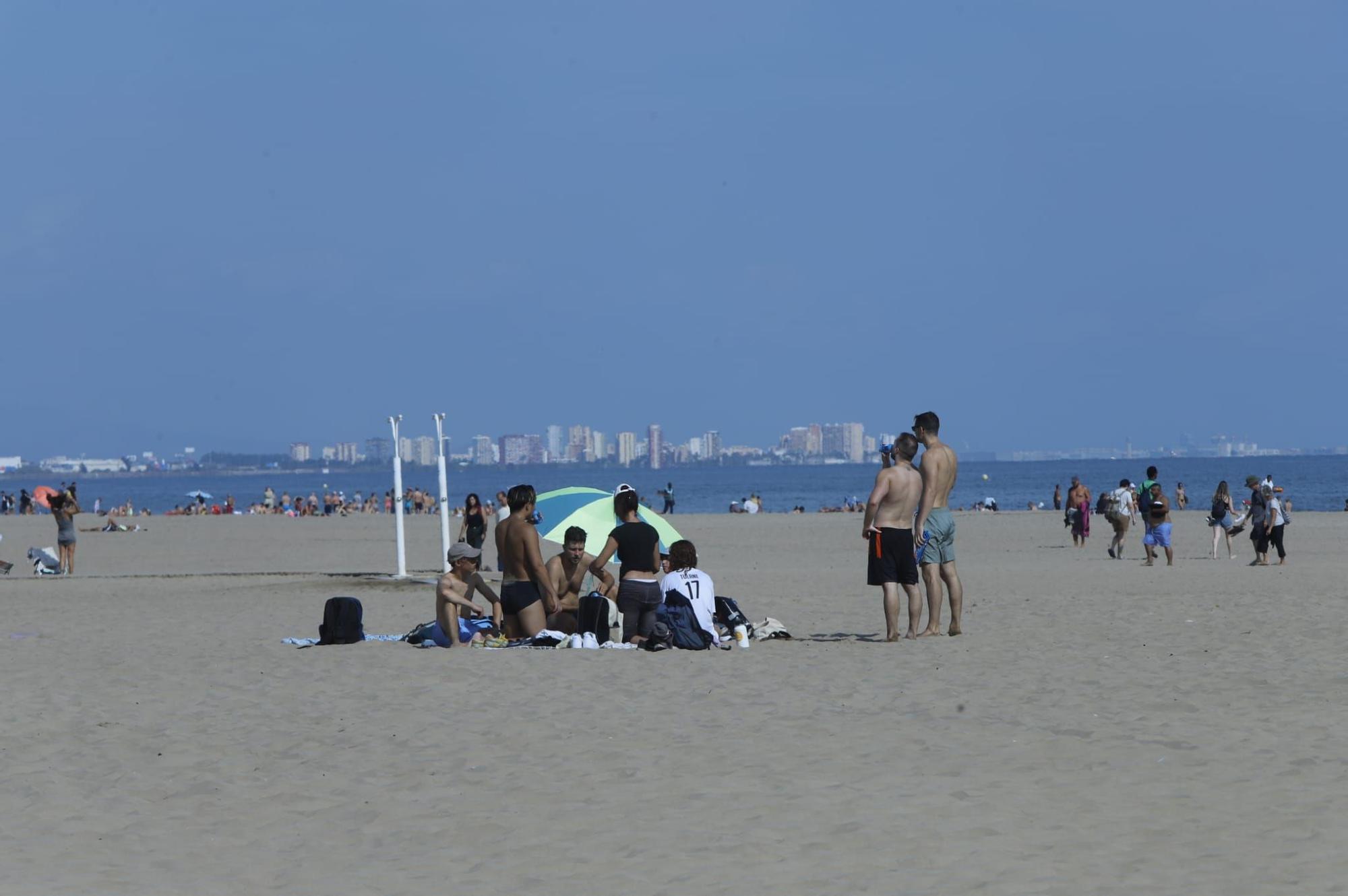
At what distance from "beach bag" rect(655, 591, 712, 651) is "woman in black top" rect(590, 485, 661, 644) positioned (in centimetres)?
9

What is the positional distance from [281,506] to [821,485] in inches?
2850

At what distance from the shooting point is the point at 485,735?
747 centimetres

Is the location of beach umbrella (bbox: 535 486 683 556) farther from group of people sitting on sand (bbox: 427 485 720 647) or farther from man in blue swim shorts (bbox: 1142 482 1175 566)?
man in blue swim shorts (bbox: 1142 482 1175 566)

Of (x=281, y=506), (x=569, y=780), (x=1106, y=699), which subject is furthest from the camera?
(x=281, y=506)

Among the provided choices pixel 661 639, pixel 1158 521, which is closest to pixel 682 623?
pixel 661 639

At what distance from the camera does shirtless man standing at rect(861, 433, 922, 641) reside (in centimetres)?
1059

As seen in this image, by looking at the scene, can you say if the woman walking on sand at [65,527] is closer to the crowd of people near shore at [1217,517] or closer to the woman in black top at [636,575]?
the woman in black top at [636,575]

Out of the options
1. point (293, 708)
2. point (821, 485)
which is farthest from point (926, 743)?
point (821, 485)

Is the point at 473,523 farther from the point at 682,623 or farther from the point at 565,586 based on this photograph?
the point at 682,623

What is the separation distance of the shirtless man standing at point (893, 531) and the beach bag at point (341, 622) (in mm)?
3733

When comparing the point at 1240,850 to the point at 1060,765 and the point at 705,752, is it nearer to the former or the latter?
the point at 1060,765

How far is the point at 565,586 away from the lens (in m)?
11.3

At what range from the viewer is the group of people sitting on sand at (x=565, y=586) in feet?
35.3

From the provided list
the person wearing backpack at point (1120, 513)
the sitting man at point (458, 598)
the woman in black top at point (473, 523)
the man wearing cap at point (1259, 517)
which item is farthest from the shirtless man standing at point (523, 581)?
the person wearing backpack at point (1120, 513)
